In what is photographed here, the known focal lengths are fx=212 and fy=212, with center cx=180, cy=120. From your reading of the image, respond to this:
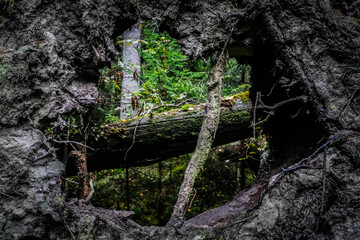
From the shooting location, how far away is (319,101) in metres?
2.20

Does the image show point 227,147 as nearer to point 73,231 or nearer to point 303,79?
point 303,79

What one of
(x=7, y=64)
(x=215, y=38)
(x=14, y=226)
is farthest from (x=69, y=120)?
(x=215, y=38)

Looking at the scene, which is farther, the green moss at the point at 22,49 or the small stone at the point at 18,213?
the green moss at the point at 22,49

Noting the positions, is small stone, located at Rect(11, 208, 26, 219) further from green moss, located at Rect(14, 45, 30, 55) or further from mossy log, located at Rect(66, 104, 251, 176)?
green moss, located at Rect(14, 45, 30, 55)

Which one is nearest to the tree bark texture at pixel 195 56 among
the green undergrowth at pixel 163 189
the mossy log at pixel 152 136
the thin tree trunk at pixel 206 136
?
the thin tree trunk at pixel 206 136

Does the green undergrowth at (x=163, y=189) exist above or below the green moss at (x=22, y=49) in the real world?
below

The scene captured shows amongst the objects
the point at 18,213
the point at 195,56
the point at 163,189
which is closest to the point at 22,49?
the point at 18,213

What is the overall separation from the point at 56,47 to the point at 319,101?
2840mm

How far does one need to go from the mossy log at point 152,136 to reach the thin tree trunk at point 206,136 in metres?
1.15

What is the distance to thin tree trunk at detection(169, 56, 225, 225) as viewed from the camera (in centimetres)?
212

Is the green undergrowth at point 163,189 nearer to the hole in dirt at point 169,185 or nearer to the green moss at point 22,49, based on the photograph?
the hole in dirt at point 169,185

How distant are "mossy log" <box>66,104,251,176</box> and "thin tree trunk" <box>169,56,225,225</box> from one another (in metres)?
1.15

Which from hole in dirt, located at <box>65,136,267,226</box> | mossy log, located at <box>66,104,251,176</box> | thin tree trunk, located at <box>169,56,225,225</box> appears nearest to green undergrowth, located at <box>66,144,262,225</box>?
hole in dirt, located at <box>65,136,267,226</box>

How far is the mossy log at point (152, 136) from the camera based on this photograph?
3199mm
